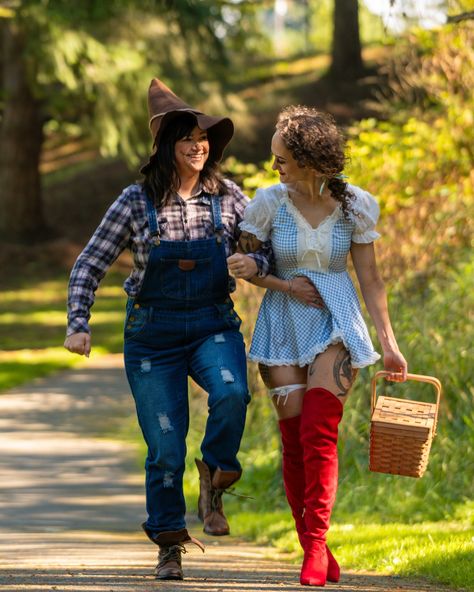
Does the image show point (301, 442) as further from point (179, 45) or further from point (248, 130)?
point (248, 130)

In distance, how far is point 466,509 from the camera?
803 centimetres

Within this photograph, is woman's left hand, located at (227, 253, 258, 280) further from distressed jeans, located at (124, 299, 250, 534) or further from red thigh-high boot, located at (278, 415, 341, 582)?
red thigh-high boot, located at (278, 415, 341, 582)

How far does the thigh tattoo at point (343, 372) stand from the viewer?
5422 millimetres

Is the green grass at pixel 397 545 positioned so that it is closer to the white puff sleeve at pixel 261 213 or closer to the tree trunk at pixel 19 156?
the white puff sleeve at pixel 261 213

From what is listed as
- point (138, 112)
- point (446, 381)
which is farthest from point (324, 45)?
point (446, 381)

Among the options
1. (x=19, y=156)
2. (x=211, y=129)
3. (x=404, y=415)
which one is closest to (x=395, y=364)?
(x=404, y=415)

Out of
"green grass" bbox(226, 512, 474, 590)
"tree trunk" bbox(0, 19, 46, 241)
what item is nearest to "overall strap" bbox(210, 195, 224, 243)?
"green grass" bbox(226, 512, 474, 590)

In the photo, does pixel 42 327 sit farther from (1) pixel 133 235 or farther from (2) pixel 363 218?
(2) pixel 363 218

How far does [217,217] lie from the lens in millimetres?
5648

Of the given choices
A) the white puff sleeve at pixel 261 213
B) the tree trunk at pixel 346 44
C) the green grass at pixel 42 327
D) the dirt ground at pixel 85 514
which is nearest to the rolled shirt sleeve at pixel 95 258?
the white puff sleeve at pixel 261 213

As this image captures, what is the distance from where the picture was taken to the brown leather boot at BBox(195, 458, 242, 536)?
18.1ft

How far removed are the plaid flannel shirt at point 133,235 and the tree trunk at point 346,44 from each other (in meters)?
28.7

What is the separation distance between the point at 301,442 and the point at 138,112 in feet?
61.8

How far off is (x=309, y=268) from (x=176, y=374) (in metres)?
0.69
